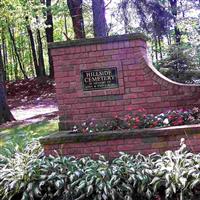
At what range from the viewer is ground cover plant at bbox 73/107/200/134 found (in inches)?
242

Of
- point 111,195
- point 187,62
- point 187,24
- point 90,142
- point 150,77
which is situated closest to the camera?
point 111,195

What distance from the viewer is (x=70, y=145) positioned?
620cm

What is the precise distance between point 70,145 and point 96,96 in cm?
107

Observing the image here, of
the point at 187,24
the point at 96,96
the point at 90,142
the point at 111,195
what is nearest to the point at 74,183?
the point at 111,195

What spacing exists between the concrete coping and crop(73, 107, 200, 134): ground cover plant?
24cm

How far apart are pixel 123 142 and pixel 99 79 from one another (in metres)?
1.32

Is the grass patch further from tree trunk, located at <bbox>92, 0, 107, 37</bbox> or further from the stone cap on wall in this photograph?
tree trunk, located at <bbox>92, 0, 107, 37</bbox>

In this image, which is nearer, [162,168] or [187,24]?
[162,168]

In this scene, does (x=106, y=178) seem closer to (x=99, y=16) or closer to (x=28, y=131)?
(x=28, y=131)

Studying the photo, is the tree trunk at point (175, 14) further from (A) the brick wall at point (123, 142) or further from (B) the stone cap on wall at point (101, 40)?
(A) the brick wall at point (123, 142)

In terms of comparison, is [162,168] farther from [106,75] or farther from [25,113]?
[25,113]

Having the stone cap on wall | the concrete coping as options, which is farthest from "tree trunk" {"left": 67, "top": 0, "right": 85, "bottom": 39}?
the concrete coping

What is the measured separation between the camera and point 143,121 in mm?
6266

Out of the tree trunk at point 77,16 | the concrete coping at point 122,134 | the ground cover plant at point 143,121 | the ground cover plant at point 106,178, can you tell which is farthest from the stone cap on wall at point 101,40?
the tree trunk at point 77,16
